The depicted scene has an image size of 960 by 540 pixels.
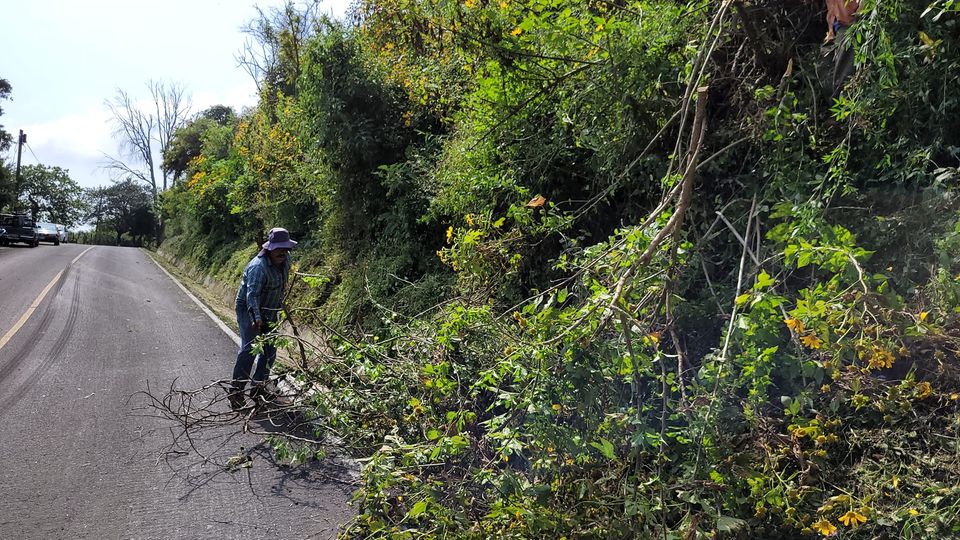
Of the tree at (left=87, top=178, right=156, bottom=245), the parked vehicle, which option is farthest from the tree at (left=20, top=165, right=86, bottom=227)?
the parked vehicle

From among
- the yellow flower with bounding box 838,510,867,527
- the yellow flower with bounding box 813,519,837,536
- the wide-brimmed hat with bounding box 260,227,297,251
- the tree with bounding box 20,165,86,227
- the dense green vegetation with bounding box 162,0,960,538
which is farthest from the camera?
the tree with bounding box 20,165,86,227

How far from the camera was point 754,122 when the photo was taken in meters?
4.33

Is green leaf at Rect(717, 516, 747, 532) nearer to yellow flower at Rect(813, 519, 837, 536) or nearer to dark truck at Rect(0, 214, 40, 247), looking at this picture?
yellow flower at Rect(813, 519, 837, 536)

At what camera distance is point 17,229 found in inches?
1315

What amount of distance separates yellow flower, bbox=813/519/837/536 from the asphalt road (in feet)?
8.98

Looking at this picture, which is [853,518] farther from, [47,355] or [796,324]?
[47,355]

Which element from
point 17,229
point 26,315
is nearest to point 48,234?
point 17,229

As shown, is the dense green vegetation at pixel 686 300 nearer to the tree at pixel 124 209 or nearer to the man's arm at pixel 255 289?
the man's arm at pixel 255 289

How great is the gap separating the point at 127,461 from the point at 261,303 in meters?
2.03

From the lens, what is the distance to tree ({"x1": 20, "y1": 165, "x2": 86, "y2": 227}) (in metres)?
67.9

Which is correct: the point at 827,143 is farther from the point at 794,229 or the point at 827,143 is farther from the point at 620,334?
the point at 620,334

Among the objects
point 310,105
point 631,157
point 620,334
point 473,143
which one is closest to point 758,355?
point 620,334

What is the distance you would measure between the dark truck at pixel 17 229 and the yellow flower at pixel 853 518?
39.7 meters

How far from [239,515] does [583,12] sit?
177 inches
